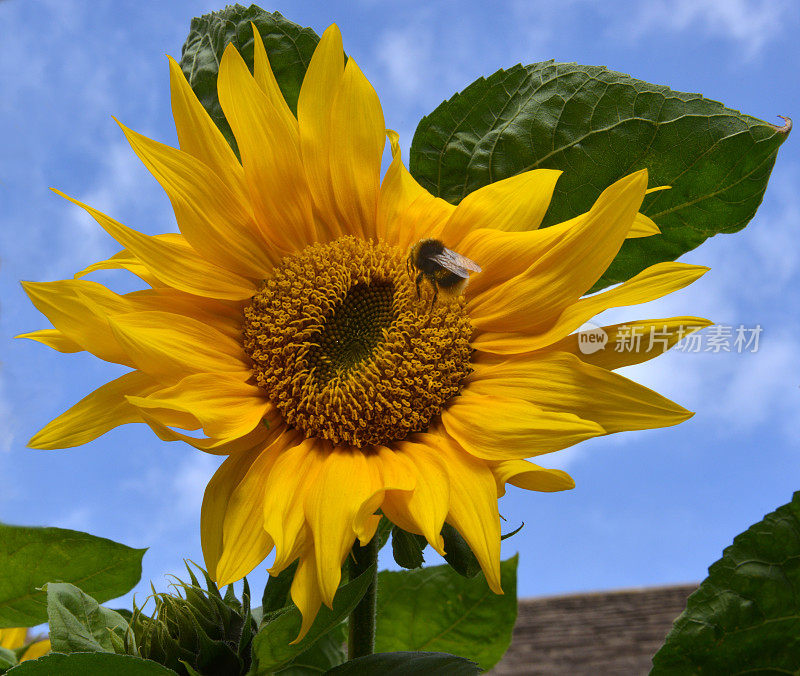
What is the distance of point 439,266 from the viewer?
54cm

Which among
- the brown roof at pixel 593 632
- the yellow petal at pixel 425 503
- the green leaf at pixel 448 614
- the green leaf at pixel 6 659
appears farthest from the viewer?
the brown roof at pixel 593 632

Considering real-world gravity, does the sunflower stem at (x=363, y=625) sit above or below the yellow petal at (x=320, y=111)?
below

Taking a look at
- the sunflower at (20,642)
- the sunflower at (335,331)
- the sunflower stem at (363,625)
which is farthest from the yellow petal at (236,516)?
the sunflower at (20,642)

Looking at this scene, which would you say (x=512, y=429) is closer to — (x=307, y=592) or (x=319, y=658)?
(x=307, y=592)

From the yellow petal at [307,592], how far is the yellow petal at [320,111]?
0.87 feet

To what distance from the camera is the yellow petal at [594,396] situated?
18.9 inches

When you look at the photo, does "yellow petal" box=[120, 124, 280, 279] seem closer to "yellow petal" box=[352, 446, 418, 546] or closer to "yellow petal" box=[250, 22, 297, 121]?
"yellow petal" box=[250, 22, 297, 121]

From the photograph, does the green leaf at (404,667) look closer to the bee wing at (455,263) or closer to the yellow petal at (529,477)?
the yellow petal at (529,477)

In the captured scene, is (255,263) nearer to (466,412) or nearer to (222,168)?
(222,168)

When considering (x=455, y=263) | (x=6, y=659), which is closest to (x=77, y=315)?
(x=455, y=263)

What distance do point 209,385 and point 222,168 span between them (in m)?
0.16

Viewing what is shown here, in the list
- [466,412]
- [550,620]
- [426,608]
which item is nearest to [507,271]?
[466,412]

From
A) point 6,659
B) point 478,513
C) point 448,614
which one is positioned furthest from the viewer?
point 448,614

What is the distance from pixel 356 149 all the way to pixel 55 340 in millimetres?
251
